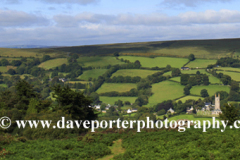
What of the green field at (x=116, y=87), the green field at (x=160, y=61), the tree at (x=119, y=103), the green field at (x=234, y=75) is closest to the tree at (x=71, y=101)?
the tree at (x=119, y=103)

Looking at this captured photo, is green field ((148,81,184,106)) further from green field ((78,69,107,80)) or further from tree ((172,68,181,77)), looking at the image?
green field ((78,69,107,80))

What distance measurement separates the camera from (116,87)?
10938 cm

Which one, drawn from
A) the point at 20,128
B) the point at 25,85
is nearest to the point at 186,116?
the point at 25,85

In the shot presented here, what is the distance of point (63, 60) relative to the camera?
150m

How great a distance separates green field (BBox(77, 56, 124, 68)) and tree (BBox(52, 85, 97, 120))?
4266 inches

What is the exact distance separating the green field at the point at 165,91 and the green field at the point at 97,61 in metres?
36.3

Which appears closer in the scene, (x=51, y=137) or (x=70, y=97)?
(x=51, y=137)

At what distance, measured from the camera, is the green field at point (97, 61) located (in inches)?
5576

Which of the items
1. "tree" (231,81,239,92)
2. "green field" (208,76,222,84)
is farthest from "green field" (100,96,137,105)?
"tree" (231,81,239,92)

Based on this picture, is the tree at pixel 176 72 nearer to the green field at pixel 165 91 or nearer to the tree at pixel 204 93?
the green field at pixel 165 91

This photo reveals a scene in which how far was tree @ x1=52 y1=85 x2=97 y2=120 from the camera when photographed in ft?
97.4

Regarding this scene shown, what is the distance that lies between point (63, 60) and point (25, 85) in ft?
369

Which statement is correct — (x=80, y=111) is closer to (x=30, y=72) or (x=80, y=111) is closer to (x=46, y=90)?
(x=46, y=90)

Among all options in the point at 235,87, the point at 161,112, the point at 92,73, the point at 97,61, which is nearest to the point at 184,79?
the point at 235,87
